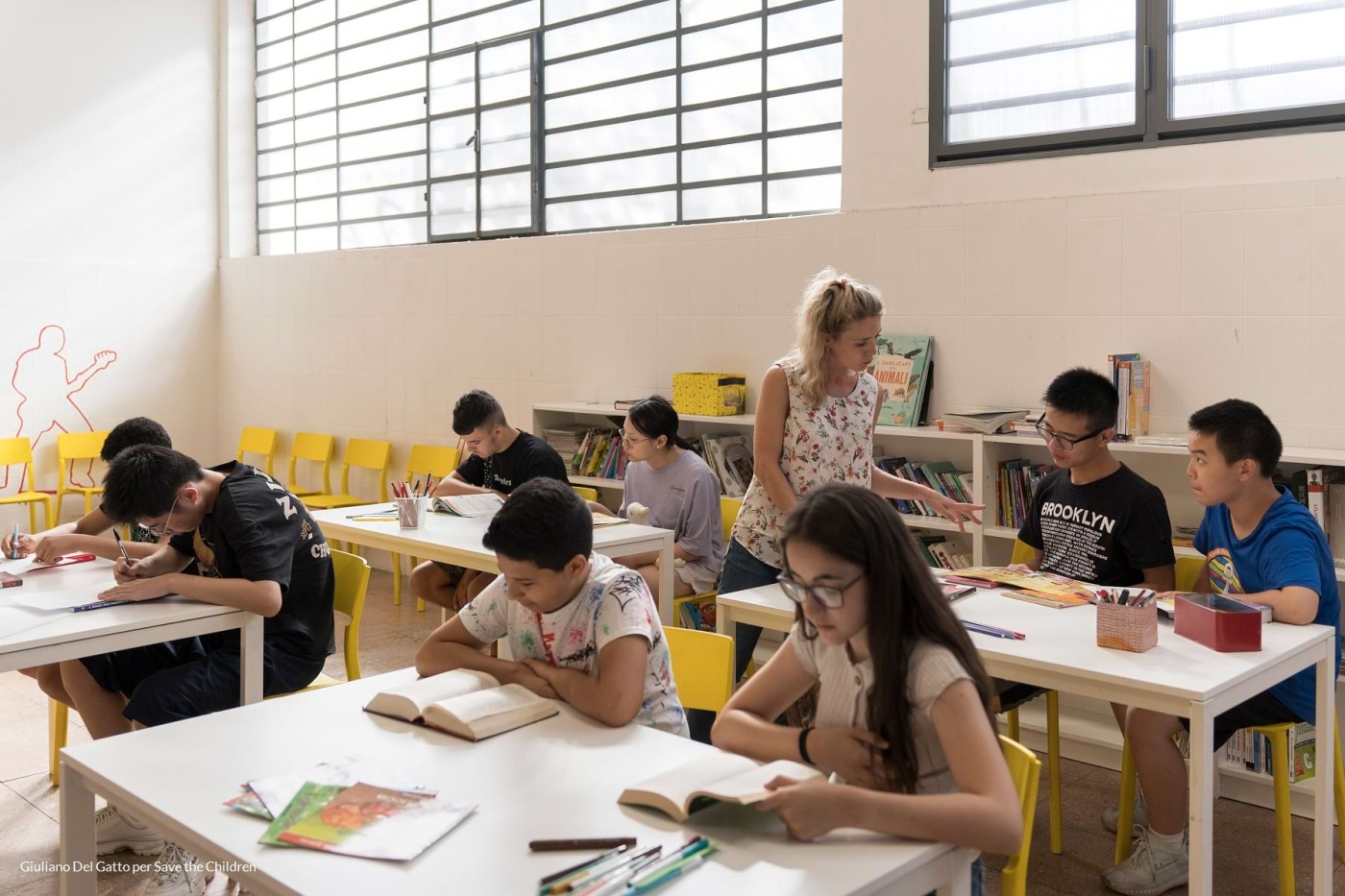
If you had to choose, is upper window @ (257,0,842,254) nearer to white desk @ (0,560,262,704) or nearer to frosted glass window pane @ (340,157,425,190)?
frosted glass window pane @ (340,157,425,190)

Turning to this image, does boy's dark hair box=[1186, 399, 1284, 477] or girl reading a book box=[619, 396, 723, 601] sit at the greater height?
boy's dark hair box=[1186, 399, 1284, 477]

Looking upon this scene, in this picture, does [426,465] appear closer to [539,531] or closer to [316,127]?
[316,127]

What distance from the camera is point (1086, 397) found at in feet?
10.3

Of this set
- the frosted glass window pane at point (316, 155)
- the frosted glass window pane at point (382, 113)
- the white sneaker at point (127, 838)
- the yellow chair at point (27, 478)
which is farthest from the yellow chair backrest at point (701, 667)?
the frosted glass window pane at point (316, 155)

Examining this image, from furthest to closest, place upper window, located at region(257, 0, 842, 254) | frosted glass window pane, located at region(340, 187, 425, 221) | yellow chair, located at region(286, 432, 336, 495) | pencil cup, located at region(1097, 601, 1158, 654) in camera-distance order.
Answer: yellow chair, located at region(286, 432, 336, 495) < frosted glass window pane, located at region(340, 187, 425, 221) < upper window, located at region(257, 0, 842, 254) < pencil cup, located at region(1097, 601, 1158, 654)

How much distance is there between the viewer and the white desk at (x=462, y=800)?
150 cm

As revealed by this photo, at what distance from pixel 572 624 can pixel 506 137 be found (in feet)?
16.2

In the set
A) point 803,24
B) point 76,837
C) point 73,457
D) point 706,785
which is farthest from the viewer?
point 73,457

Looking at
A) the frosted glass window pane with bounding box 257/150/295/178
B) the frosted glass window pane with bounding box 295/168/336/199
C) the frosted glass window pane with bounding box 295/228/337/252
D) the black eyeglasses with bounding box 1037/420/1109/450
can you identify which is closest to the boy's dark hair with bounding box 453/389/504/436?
the black eyeglasses with bounding box 1037/420/1109/450

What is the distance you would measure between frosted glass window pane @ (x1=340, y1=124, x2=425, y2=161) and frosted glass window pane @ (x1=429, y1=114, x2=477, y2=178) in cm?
17

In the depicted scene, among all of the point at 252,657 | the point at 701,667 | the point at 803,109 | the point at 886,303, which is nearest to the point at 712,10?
the point at 803,109

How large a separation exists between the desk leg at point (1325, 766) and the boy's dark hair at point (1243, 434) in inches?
18.3

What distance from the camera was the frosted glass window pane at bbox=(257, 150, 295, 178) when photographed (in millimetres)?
8336

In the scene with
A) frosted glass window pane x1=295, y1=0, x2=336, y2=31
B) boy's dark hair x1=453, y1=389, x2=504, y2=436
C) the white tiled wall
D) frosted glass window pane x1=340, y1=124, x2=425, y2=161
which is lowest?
boy's dark hair x1=453, y1=389, x2=504, y2=436
